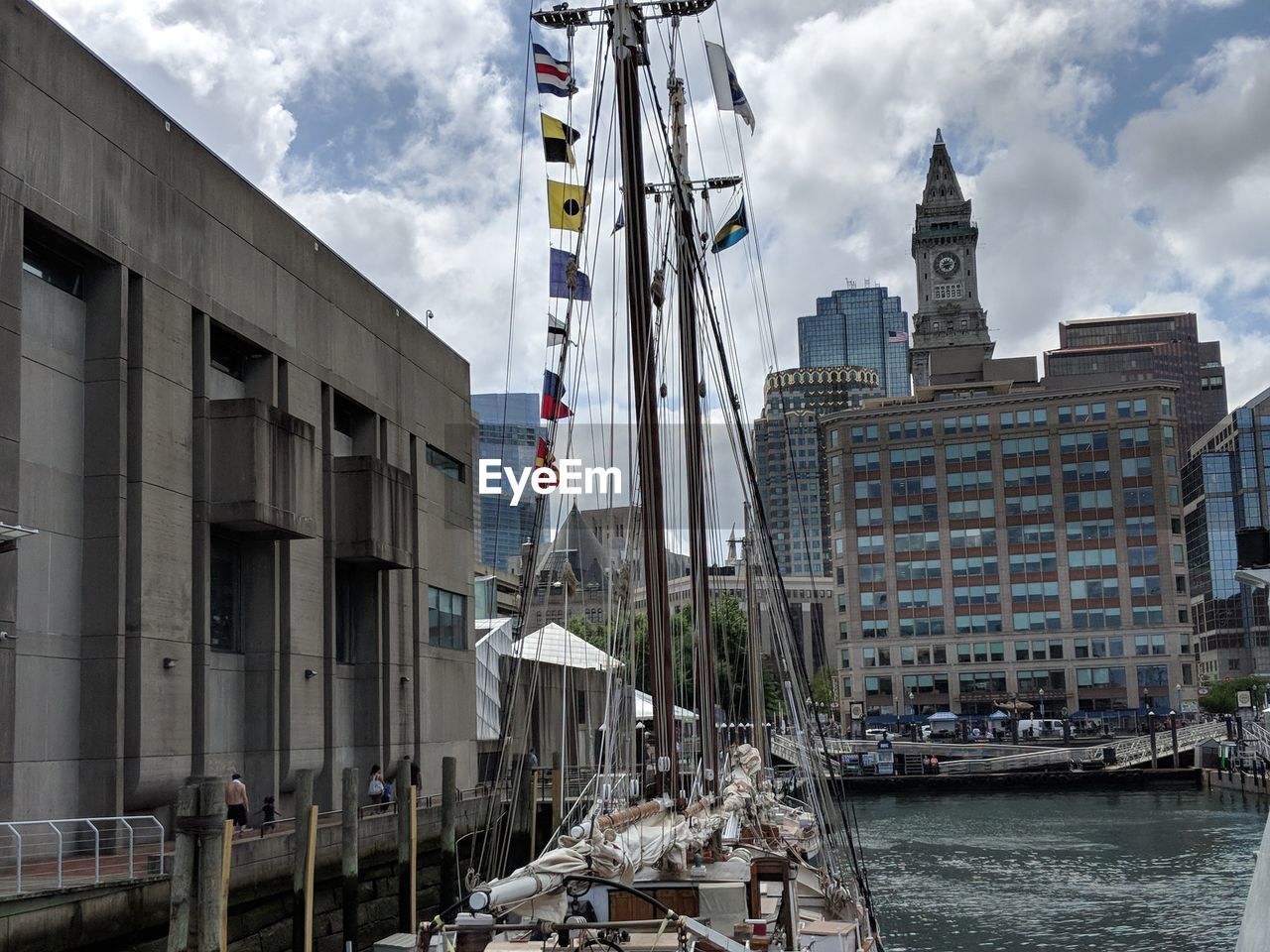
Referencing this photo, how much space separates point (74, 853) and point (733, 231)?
20564 mm

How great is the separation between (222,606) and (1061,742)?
85.8 m

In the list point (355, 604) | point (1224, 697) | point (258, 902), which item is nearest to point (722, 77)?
point (355, 604)

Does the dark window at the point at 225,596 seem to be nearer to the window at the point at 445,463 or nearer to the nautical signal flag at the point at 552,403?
the nautical signal flag at the point at 552,403

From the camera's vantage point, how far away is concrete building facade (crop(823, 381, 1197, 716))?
12888 cm

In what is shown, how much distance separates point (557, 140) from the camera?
26.7 metres

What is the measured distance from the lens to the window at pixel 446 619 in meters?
42.0

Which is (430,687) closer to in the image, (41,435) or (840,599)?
(41,435)

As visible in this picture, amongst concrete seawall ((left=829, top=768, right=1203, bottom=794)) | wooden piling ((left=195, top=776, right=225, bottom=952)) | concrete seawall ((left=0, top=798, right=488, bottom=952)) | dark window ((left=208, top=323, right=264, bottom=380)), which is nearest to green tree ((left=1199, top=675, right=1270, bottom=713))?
concrete seawall ((left=829, top=768, right=1203, bottom=794))

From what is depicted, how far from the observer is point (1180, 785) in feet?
289

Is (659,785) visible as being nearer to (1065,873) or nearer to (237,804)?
(237,804)

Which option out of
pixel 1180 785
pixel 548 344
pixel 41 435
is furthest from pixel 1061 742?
pixel 41 435

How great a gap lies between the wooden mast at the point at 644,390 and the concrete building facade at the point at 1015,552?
4392 inches

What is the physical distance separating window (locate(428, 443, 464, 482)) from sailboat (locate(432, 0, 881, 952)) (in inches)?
450

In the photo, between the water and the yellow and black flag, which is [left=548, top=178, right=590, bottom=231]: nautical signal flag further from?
the water
